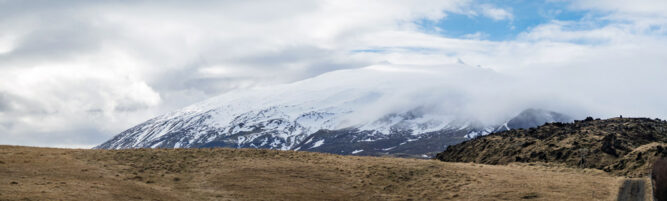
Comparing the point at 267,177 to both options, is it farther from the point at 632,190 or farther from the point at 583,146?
the point at 583,146

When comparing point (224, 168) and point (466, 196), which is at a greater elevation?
point (224, 168)

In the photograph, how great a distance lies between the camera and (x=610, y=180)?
5684 centimetres

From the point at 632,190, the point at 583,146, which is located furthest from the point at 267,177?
the point at 583,146

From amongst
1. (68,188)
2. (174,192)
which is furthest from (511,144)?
(68,188)

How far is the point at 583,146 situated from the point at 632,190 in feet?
73.2

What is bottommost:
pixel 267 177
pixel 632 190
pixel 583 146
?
pixel 632 190

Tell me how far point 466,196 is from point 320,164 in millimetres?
15864

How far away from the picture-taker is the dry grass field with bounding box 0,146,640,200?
1919 inches

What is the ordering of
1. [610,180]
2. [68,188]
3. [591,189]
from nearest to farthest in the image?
[68,188] → [591,189] → [610,180]

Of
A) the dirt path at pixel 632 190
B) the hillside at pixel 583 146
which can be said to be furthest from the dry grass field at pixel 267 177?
the hillside at pixel 583 146

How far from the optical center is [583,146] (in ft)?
245

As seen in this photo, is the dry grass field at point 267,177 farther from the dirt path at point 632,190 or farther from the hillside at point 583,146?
the hillside at point 583,146

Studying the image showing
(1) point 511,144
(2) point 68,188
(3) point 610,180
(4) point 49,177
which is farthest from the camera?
(1) point 511,144

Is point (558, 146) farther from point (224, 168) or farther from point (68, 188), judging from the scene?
point (68, 188)
